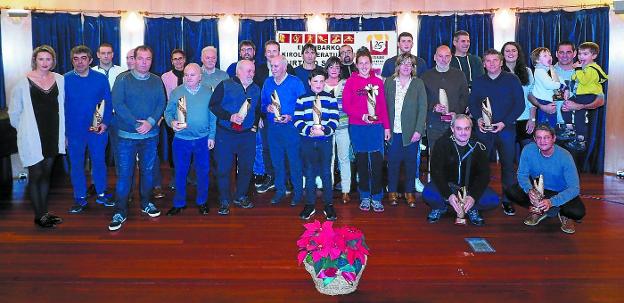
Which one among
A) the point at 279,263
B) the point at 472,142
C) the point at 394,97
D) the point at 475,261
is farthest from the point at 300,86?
the point at 475,261

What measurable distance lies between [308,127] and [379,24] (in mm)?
3880

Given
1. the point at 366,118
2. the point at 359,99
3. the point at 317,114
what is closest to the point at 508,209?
the point at 366,118

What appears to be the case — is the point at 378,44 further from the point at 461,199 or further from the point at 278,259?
the point at 278,259

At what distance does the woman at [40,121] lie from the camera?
13.5 ft

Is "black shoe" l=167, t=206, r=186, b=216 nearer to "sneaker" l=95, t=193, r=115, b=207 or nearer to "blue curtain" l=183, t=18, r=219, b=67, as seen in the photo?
"sneaker" l=95, t=193, r=115, b=207

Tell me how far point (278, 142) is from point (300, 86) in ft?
1.77

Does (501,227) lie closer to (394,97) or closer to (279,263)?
(394,97)

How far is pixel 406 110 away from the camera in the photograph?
4.84m

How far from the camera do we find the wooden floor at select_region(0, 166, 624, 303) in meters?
3.00

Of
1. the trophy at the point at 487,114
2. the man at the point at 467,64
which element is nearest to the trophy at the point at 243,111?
the trophy at the point at 487,114

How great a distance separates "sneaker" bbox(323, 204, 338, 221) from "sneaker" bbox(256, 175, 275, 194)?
1.19 metres

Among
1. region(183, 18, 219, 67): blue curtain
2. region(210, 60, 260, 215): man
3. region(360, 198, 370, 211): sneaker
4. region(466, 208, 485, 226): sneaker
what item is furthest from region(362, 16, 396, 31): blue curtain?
region(466, 208, 485, 226): sneaker

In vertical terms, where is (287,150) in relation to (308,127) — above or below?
below

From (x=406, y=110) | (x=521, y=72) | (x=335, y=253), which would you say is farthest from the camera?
(x=521, y=72)
